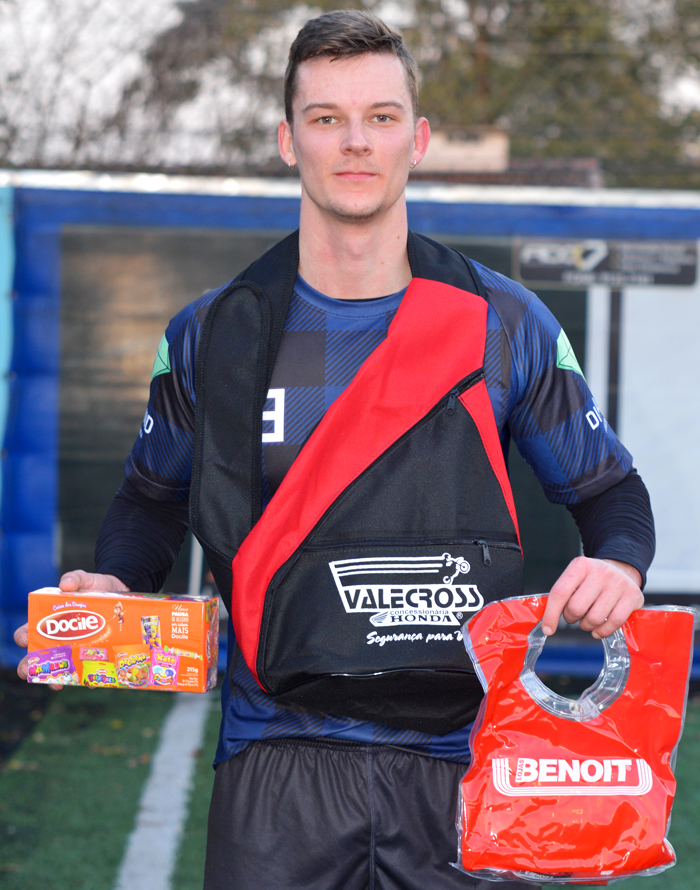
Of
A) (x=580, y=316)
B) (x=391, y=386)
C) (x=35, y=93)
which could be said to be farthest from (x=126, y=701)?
(x=35, y=93)

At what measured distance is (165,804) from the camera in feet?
11.7

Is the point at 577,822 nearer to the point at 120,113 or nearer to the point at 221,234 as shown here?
the point at 221,234

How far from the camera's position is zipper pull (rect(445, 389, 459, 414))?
150 cm

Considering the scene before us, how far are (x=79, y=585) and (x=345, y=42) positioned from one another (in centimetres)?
105

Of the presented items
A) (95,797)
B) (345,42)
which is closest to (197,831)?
(95,797)

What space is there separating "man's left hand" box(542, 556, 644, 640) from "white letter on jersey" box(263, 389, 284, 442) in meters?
0.54

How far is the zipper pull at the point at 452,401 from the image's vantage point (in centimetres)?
150

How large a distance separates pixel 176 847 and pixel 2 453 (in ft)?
7.57

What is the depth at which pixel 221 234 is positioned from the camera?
467cm

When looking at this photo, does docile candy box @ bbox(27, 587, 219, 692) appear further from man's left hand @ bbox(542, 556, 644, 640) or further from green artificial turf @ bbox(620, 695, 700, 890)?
green artificial turf @ bbox(620, 695, 700, 890)

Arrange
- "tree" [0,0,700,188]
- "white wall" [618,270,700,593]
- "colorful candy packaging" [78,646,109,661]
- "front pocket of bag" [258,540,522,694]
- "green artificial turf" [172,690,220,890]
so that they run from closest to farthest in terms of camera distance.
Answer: "front pocket of bag" [258,540,522,694] → "colorful candy packaging" [78,646,109,661] → "green artificial turf" [172,690,220,890] → "white wall" [618,270,700,593] → "tree" [0,0,700,188]

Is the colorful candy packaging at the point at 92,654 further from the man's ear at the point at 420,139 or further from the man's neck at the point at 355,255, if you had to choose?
the man's ear at the point at 420,139

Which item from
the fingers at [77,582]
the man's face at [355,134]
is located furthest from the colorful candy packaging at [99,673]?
the man's face at [355,134]

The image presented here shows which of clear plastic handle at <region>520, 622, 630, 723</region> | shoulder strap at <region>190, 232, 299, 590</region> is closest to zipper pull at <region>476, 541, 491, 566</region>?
clear plastic handle at <region>520, 622, 630, 723</region>
